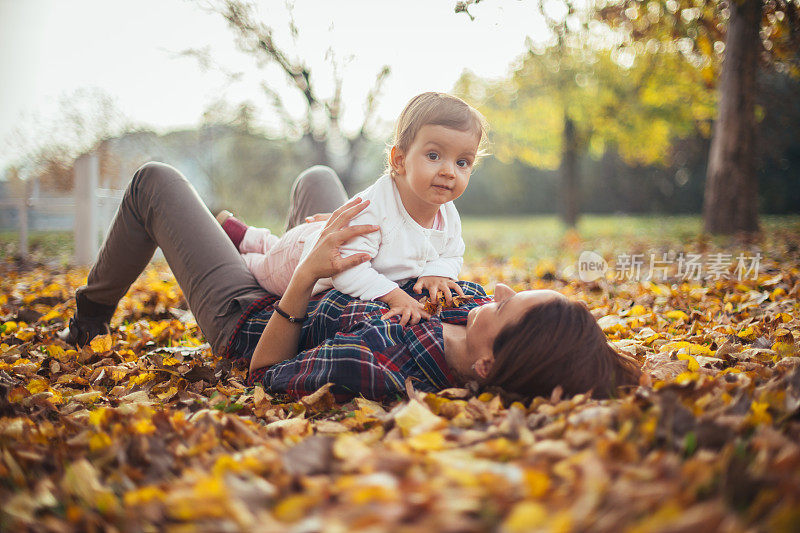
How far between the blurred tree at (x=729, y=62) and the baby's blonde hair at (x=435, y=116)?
578 centimetres

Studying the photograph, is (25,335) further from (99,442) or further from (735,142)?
(735,142)

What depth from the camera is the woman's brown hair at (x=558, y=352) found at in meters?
1.66

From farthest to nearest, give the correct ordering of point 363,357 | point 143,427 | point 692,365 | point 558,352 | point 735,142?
point 735,142, point 692,365, point 363,357, point 558,352, point 143,427

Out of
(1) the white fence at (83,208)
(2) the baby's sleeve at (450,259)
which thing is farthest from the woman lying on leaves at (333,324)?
(1) the white fence at (83,208)

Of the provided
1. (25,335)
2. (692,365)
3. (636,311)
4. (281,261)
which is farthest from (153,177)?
(636,311)

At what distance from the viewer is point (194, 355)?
258 centimetres

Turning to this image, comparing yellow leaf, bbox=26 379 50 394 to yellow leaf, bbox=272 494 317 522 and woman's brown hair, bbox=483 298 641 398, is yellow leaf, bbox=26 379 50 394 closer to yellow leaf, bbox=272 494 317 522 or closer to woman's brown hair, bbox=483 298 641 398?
yellow leaf, bbox=272 494 317 522

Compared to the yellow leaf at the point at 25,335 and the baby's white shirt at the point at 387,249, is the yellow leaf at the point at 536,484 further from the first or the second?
the yellow leaf at the point at 25,335

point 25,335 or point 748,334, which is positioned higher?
point 748,334

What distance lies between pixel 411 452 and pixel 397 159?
136 cm

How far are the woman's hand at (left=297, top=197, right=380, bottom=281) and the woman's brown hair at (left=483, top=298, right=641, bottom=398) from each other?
645 millimetres

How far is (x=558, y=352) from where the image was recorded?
167 cm

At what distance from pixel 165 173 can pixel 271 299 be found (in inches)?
33.4

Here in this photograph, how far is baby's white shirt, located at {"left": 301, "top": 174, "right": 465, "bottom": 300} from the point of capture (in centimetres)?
204
